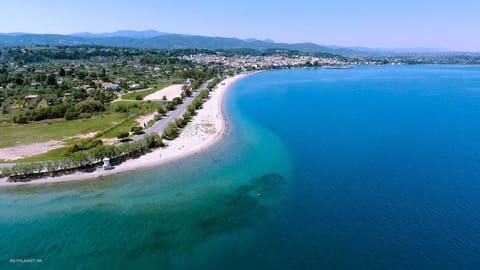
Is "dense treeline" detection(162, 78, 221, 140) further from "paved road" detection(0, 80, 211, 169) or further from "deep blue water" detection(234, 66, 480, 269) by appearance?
"deep blue water" detection(234, 66, 480, 269)

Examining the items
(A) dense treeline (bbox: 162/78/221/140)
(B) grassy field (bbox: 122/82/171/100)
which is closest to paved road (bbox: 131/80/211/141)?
(A) dense treeline (bbox: 162/78/221/140)

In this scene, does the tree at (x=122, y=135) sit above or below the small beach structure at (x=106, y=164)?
above

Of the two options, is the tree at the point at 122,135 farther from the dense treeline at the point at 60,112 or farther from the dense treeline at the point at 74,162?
the dense treeline at the point at 60,112

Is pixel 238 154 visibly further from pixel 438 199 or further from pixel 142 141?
pixel 438 199

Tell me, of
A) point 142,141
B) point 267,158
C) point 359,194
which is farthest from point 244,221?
point 142,141

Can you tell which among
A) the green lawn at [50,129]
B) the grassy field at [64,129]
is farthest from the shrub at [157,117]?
the green lawn at [50,129]
